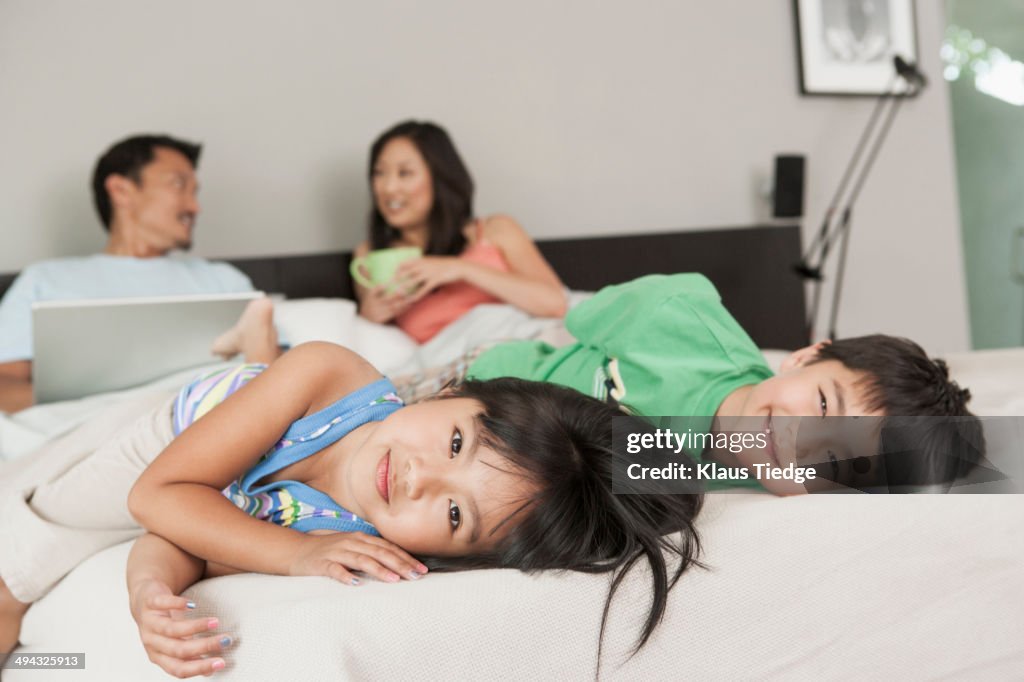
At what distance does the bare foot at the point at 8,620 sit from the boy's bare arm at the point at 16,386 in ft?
2.88

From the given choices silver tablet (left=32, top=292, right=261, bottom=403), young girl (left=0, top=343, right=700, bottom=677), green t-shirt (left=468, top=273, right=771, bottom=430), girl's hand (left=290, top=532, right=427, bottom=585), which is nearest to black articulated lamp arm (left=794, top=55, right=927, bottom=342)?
green t-shirt (left=468, top=273, right=771, bottom=430)

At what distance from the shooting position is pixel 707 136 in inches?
131

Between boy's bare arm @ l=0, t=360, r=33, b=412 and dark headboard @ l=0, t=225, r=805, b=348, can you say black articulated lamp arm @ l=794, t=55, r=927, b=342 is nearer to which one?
dark headboard @ l=0, t=225, r=805, b=348

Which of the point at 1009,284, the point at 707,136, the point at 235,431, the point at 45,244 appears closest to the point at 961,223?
the point at 1009,284

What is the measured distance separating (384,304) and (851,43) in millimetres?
2258

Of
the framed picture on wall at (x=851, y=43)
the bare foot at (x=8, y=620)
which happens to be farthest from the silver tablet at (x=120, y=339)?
the framed picture on wall at (x=851, y=43)

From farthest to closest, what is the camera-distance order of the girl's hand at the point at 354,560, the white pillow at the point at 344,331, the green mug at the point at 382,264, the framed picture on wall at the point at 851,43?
1. the framed picture on wall at the point at 851,43
2. the green mug at the point at 382,264
3. the white pillow at the point at 344,331
4. the girl's hand at the point at 354,560

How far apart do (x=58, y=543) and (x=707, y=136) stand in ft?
8.89

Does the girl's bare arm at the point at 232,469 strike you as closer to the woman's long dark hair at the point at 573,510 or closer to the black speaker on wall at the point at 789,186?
the woman's long dark hair at the point at 573,510

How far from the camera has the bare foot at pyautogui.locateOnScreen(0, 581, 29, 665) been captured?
45.7 inches

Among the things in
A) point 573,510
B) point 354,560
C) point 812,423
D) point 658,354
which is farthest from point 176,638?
point 658,354

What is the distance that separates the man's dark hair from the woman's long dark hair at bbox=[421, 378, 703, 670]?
5.21ft

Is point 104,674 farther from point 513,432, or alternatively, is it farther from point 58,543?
point 513,432

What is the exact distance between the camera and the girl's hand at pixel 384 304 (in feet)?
7.36
